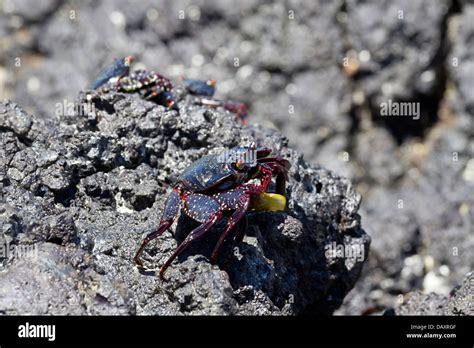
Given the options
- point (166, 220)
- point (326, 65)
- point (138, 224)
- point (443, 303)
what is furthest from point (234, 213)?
point (326, 65)

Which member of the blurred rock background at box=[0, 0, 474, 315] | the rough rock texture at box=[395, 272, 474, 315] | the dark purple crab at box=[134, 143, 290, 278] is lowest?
the rough rock texture at box=[395, 272, 474, 315]

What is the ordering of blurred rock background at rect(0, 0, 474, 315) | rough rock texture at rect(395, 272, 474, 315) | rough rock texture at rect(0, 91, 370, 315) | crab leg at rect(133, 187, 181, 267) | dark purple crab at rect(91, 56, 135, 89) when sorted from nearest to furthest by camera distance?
rough rock texture at rect(0, 91, 370, 315)
crab leg at rect(133, 187, 181, 267)
rough rock texture at rect(395, 272, 474, 315)
dark purple crab at rect(91, 56, 135, 89)
blurred rock background at rect(0, 0, 474, 315)

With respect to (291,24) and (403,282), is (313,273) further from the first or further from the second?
(291,24)

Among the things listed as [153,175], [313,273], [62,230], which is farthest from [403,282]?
[62,230]

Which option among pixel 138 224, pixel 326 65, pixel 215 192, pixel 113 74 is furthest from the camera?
pixel 326 65

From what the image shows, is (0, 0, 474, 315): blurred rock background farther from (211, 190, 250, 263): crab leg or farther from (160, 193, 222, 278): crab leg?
(160, 193, 222, 278): crab leg

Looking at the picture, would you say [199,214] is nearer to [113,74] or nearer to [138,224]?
[138,224]

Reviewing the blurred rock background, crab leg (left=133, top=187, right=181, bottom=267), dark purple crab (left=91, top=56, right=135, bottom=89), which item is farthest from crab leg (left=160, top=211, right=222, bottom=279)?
the blurred rock background
